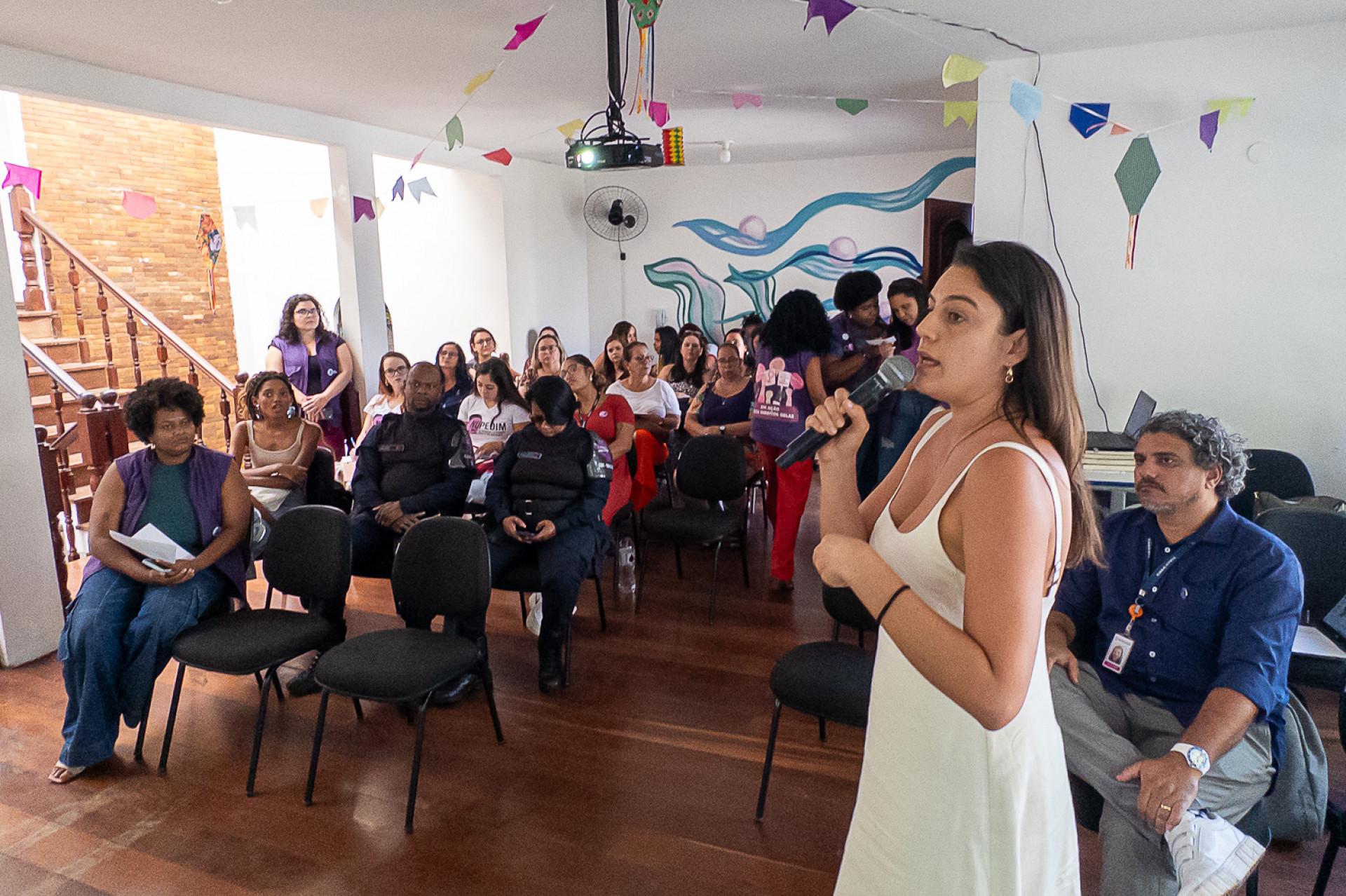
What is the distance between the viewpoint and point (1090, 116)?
4.30 meters

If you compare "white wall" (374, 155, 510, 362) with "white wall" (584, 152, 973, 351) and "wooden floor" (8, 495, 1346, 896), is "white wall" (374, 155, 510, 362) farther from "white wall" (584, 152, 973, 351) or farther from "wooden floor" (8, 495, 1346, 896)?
"wooden floor" (8, 495, 1346, 896)

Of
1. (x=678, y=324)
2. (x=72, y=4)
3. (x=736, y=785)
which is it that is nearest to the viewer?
(x=736, y=785)

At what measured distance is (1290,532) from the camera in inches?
107

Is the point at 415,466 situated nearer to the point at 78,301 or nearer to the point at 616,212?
the point at 78,301

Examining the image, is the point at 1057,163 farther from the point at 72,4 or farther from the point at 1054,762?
the point at 72,4

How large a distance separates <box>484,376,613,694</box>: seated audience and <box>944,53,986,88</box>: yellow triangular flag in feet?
7.14

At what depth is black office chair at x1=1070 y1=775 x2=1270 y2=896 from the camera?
1903 mm

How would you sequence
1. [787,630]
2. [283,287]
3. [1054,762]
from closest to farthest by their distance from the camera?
[1054,762] → [787,630] → [283,287]

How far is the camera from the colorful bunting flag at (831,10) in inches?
126

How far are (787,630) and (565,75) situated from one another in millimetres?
3299

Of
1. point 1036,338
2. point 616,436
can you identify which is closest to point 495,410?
point 616,436

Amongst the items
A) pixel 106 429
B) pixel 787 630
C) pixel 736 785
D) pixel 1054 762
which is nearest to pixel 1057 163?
pixel 787 630

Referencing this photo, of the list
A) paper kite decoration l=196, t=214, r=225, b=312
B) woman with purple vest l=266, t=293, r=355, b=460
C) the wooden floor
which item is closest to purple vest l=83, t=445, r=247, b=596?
the wooden floor

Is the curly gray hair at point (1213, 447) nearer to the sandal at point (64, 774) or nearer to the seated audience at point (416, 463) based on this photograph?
the seated audience at point (416, 463)
